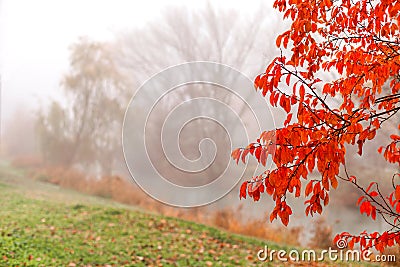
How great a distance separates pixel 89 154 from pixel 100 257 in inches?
124

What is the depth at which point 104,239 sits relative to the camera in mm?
4379

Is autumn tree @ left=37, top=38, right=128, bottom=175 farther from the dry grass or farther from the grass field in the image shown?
the grass field

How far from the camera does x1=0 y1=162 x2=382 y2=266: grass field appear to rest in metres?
3.79

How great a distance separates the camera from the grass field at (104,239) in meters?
3.79

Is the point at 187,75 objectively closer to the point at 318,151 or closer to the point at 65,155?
the point at 65,155

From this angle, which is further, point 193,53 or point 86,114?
point 86,114

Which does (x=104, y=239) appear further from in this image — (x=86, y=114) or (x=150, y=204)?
(x=86, y=114)

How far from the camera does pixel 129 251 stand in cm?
408

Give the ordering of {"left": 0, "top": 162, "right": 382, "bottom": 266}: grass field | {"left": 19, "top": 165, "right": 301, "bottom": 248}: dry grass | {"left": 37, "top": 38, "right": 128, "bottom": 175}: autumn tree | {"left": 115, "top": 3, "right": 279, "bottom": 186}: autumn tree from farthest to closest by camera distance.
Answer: {"left": 37, "top": 38, "right": 128, "bottom": 175}: autumn tree → {"left": 115, "top": 3, "right": 279, "bottom": 186}: autumn tree → {"left": 19, "top": 165, "right": 301, "bottom": 248}: dry grass → {"left": 0, "top": 162, "right": 382, "bottom": 266}: grass field

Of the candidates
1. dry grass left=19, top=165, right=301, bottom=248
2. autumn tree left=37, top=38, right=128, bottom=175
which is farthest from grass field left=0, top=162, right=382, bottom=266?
autumn tree left=37, top=38, right=128, bottom=175

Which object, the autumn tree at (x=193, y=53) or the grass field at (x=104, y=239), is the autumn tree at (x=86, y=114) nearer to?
the autumn tree at (x=193, y=53)

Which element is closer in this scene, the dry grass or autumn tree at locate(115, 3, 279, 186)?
the dry grass

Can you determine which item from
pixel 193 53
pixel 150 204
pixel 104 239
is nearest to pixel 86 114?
pixel 150 204

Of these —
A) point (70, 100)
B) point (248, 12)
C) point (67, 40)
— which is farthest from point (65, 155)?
point (248, 12)
